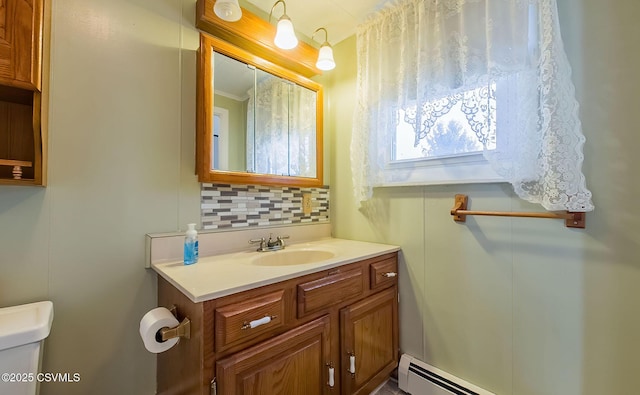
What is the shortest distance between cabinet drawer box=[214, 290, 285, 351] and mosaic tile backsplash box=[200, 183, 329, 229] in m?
0.58

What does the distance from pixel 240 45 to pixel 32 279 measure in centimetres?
135

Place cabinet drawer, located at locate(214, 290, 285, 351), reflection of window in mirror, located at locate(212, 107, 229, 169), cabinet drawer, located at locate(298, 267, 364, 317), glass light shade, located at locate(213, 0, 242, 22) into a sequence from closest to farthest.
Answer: cabinet drawer, located at locate(214, 290, 285, 351) < cabinet drawer, located at locate(298, 267, 364, 317) < glass light shade, located at locate(213, 0, 242, 22) < reflection of window in mirror, located at locate(212, 107, 229, 169)

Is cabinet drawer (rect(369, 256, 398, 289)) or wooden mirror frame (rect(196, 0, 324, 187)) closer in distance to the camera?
wooden mirror frame (rect(196, 0, 324, 187))

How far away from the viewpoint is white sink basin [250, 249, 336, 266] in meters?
1.38

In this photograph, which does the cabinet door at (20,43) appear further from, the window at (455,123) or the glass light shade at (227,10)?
the window at (455,123)

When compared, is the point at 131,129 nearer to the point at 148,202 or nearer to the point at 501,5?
the point at 148,202

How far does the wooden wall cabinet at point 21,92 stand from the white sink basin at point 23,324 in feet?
1.36

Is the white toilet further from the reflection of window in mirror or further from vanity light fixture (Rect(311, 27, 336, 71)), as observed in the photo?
vanity light fixture (Rect(311, 27, 336, 71))

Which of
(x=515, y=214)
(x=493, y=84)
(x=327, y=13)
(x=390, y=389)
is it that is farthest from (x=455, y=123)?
(x=390, y=389)

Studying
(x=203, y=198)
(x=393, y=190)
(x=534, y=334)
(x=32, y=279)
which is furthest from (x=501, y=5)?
(x=32, y=279)

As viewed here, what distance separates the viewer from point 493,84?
1.05 metres

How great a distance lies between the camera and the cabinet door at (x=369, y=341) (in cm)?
119

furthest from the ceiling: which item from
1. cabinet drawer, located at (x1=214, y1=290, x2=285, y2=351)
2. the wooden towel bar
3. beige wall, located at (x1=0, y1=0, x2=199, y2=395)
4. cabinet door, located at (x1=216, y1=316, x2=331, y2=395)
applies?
cabinet door, located at (x1=216, y1=316, x2=331, y2=395)

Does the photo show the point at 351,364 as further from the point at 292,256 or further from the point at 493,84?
the point at 493,84
